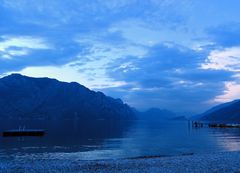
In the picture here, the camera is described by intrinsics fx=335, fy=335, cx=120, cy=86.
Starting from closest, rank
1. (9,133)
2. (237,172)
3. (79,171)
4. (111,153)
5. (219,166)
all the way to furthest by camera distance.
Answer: (237,172)
(79,171)
(219,166)
(111,153)
(9,133)

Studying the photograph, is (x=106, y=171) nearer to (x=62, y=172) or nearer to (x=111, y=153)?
(x=62, y=172)

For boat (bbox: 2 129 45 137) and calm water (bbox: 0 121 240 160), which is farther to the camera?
boat (bbox: 2 129 45 137)

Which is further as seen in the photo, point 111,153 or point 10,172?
point 111,153

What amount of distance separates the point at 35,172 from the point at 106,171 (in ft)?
19.5

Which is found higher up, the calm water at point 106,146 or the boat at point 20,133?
the boat at point 20,133

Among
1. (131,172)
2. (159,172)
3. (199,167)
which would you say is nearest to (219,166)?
(199,167)

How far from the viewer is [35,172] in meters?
28.0

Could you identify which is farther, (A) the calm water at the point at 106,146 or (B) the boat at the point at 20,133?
(B) the boat at the point at 20,133

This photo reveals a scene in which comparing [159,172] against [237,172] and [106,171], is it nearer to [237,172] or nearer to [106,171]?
[106,171]

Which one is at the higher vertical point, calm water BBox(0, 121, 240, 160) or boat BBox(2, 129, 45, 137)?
boat BBox(2, 129, 45, 137)

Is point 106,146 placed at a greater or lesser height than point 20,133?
lesser

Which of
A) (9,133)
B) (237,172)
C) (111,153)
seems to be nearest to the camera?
(237,172)

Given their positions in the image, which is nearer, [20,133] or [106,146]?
[106,146]

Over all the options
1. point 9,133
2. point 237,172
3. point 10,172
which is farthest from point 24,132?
point 237,172
